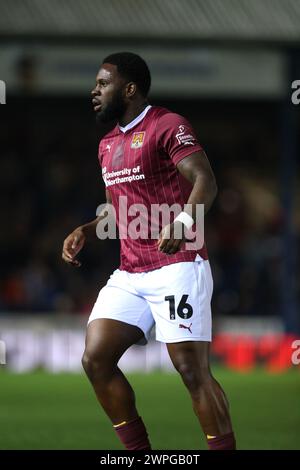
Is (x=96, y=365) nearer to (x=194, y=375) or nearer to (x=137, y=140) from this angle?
(x=194, y=375)

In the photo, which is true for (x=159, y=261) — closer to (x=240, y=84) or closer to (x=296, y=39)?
(x=296, y=39)

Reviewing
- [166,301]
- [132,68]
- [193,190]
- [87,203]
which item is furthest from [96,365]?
[87,203]

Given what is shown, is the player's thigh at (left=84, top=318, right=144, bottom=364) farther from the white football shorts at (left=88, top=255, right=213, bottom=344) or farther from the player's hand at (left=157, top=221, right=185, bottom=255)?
the player's hand at (left=157, top=221, right=185, bottom=255)

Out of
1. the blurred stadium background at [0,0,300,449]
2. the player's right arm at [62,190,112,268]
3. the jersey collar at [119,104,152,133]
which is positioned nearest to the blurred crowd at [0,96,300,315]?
the blurred stadium background at [0,0,300,449]

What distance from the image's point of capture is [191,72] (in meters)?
21.8

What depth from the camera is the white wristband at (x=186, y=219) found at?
6902 millimetres

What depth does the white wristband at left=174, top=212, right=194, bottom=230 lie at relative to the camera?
6.90 meters

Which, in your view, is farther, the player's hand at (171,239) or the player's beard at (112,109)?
the player's beard at (112,109)

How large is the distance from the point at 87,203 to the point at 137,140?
15434mm

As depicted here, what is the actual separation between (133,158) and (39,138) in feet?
55.4

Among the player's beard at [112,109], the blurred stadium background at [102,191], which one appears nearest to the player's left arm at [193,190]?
the player's beard at [112,109]

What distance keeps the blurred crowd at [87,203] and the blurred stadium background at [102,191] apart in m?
0.03

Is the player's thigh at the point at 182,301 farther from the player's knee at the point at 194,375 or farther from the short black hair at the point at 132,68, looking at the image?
the short black hair at the point at 132,68
